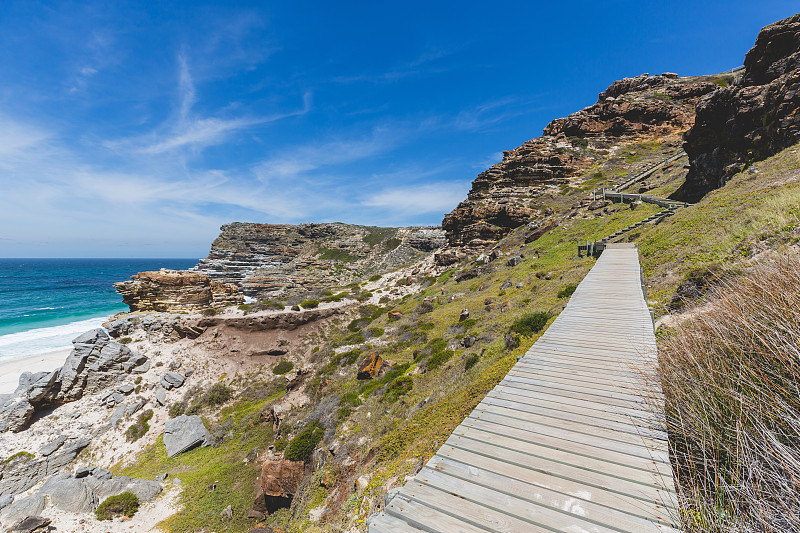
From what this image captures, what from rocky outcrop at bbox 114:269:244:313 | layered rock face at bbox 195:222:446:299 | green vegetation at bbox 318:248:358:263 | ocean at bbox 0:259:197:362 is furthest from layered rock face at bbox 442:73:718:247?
ocean at bbox 0:259:197:362

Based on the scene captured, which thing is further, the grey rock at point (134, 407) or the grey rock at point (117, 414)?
the grey rock at point (134, 407)

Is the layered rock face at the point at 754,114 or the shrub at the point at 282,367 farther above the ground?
the layered rock face at the point at 754,114

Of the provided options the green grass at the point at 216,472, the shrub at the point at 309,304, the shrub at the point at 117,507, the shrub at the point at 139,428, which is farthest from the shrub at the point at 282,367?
the shrub at the point at 117,507

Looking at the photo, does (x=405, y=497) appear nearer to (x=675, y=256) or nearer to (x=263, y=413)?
(x=675, y=256)

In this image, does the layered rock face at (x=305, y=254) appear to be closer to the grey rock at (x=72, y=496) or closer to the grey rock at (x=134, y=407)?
the grey rock at (x=134, y=407)

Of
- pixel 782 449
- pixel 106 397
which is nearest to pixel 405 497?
pixel 782 449

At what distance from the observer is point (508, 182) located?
45844 millimetres

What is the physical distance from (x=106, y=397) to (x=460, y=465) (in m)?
31.4

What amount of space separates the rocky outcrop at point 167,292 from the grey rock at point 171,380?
10684 mm

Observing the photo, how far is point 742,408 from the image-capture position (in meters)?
3.03

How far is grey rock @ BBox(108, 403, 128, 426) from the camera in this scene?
21734 millimetres

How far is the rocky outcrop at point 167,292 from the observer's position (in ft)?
110

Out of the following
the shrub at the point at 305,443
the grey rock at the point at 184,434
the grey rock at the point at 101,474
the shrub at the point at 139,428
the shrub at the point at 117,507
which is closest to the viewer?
the shrub at the point at 305,443

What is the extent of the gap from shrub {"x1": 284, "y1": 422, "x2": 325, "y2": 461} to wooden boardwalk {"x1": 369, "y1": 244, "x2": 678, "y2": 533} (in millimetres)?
11200
